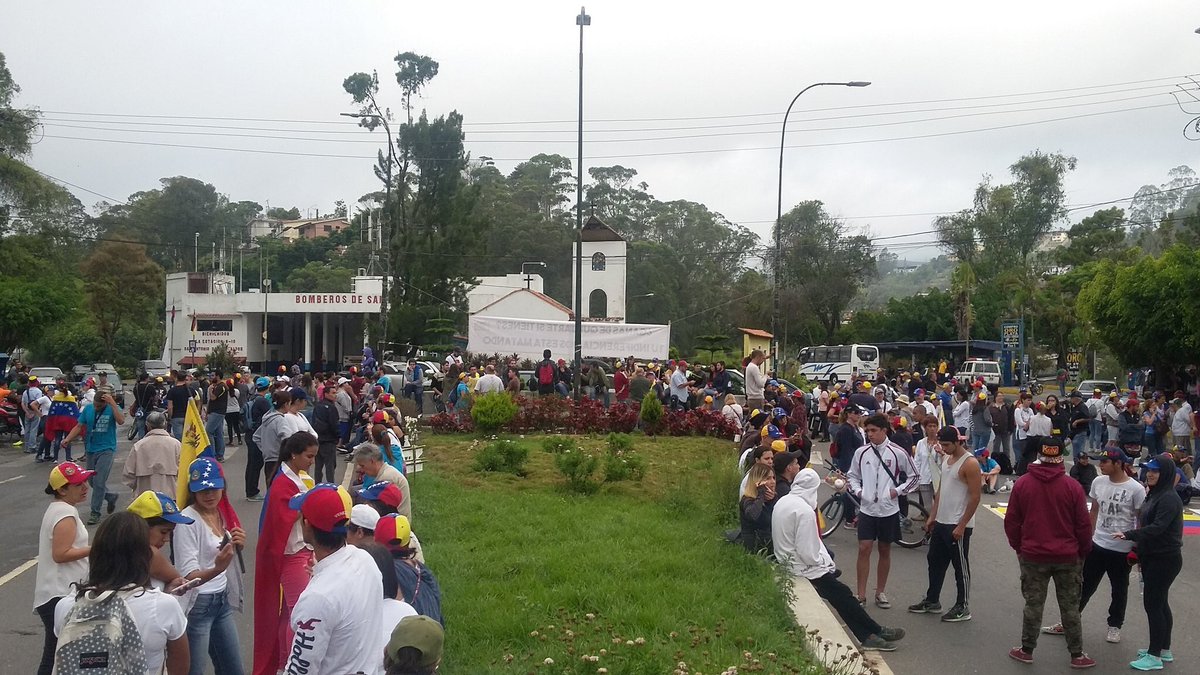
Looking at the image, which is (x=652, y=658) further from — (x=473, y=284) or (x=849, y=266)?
(x=849, y=266)

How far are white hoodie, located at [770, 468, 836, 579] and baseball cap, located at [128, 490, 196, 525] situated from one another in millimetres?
4395

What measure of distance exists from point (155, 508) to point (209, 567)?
2.96 feet

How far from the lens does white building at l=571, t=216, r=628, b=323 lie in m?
58.9

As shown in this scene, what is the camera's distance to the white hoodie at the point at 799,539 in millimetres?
7441

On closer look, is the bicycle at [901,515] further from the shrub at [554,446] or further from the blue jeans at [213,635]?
the blue jeans at [213,635]

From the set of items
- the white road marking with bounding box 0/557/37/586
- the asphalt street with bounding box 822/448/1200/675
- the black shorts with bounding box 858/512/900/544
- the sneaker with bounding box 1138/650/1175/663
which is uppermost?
the black shorts with bounding box 858/512/900/544

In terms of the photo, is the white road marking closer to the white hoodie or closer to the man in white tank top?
the white hoodie

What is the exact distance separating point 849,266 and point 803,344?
244 inches

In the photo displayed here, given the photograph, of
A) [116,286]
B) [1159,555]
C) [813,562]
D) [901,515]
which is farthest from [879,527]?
[116,286]

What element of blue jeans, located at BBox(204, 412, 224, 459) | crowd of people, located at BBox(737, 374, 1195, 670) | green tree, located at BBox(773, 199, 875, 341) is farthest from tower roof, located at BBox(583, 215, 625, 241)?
crowd of people, located at BBox(737, 374, 1195, 670)

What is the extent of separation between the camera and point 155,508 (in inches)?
182

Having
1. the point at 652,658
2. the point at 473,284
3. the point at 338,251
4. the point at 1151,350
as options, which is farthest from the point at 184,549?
the point at 338,251

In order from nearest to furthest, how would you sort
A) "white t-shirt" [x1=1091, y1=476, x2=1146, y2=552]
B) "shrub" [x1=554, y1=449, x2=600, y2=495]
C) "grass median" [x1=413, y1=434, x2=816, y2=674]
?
"grass median" [x1=413, y1=434, x2=816, y2=674] < "white t-shirt" [x1=1091, y1=476, x2=1146, y2=552] < "shrub" [x1=554, y1=449, x2=600, y2=495]

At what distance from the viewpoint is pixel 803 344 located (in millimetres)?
67750
